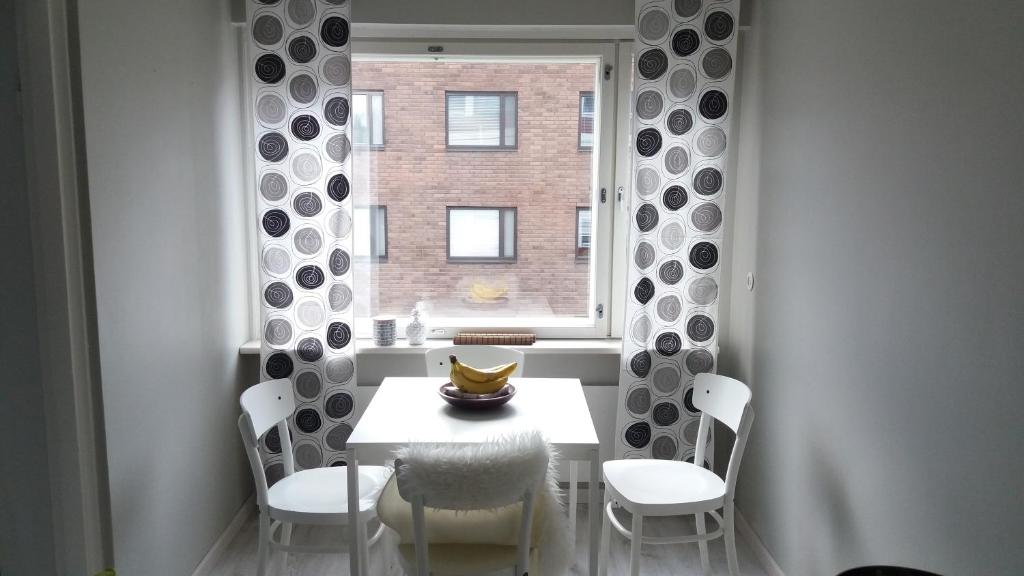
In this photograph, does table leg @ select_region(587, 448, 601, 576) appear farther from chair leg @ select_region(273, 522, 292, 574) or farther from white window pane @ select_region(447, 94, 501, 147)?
white window pane @ select_region(447, 94, 501, 147)

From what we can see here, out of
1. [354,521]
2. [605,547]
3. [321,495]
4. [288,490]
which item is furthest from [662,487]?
[288,490]

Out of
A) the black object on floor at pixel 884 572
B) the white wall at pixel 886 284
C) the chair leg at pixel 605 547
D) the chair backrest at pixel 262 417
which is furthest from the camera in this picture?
the chair leg at pixel 605 547

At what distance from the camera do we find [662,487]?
2590mm

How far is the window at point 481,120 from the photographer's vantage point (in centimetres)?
334

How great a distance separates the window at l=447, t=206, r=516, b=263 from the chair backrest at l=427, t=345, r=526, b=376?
0.53m

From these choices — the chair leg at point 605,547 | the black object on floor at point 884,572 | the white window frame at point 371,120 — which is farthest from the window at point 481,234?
the black object on floor at point 884,572

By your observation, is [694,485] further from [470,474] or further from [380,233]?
[380,233]

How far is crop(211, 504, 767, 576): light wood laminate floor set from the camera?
2.90m

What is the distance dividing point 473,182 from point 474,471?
1.79 m

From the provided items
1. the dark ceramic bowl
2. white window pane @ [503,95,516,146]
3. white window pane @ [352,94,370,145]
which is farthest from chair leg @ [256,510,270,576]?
white window pane @ [503,95,516,146]

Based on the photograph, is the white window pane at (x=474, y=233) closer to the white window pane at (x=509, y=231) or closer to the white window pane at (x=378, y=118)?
the white window pane at (x=509, y=231)

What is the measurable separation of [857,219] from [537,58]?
1654mm

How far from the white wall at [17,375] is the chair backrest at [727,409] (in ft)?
6.85

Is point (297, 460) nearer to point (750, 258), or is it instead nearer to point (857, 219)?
point (750, 258)
